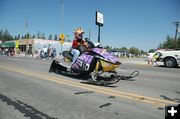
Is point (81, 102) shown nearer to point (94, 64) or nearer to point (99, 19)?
point (94, 64)

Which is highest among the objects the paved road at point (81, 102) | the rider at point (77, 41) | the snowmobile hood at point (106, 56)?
the rider at point (77, 41)

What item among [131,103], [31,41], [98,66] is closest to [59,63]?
[98,66]

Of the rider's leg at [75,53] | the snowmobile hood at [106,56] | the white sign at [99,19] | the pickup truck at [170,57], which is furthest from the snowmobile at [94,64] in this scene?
the white sign at [99,19]

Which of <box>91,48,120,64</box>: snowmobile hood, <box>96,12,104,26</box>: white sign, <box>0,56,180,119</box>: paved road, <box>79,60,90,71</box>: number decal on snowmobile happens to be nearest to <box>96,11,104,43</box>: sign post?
<box>96,12,104,26</box>: white sign

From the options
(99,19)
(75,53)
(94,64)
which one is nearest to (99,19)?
(99,19)

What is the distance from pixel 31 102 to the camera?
4.61 meters

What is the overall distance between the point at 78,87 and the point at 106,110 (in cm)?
227

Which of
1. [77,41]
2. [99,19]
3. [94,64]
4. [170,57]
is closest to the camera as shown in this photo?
[94,64]

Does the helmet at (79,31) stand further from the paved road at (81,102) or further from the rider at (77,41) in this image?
the paved road at (81,102)

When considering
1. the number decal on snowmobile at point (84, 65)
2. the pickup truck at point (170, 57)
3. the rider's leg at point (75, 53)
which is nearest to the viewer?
the number decal on snowmobile at point (84, 65)

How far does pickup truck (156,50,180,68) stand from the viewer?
15.8 m

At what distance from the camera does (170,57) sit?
1612 cm

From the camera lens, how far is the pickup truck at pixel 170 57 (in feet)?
51.7

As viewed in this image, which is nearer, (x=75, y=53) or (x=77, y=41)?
(x=75, y=53)
